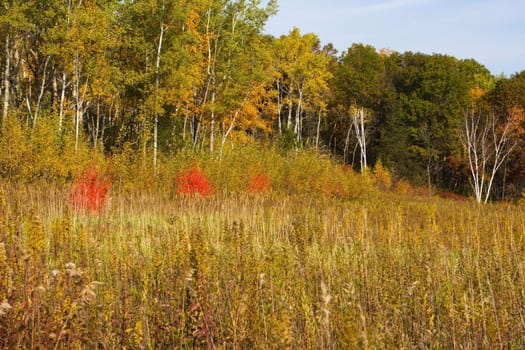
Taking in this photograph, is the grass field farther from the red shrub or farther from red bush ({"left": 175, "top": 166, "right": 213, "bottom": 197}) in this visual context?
the red shrub

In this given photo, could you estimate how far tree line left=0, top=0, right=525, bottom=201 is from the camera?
63.4ft

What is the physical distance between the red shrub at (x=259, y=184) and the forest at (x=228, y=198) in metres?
0.09

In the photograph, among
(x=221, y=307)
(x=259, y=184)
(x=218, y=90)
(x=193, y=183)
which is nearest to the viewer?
(x=221, y=307)

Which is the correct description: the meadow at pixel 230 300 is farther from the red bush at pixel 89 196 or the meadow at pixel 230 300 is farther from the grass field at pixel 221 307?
the red bush at pixel 89 196

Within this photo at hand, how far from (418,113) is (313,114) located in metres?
9.69

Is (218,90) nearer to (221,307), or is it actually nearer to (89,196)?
(89,196)

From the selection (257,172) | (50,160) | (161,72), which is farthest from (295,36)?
(50,160)

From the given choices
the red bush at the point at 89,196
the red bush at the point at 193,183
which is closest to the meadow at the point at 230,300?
the red bush at the point at 89,196

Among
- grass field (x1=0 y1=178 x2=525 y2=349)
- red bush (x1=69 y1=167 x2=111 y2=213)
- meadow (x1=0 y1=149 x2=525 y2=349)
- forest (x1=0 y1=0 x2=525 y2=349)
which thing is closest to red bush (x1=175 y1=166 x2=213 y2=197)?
forest (x1=0 y1=0 x2=525 y2=349)

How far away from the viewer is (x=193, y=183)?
47.4 feet

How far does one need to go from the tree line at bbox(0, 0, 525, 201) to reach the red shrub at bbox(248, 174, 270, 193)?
2.09 metres

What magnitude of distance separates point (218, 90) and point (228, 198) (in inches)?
509

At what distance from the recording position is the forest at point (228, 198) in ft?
9.70

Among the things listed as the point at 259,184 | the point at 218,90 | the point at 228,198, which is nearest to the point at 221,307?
the point at 228,198
